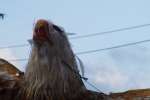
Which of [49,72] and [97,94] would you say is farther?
[97,94]

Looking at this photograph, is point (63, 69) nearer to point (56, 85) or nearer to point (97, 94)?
point (56, 85)

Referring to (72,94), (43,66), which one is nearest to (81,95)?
(72,94)

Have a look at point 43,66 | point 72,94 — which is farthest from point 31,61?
point 72,94

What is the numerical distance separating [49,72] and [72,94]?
28cm

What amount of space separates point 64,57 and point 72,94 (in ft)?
1.10

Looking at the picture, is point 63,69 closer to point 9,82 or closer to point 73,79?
point 73,79

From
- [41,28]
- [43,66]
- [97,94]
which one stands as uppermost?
[41,28]

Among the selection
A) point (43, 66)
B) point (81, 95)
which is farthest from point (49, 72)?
point (81, 95)

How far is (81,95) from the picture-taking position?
173 inches

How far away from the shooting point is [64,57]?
4.39 m

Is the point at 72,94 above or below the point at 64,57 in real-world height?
below

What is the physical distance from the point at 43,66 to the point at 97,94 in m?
0.63

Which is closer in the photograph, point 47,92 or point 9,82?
point 47,92

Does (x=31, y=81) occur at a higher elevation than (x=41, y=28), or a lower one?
lower
